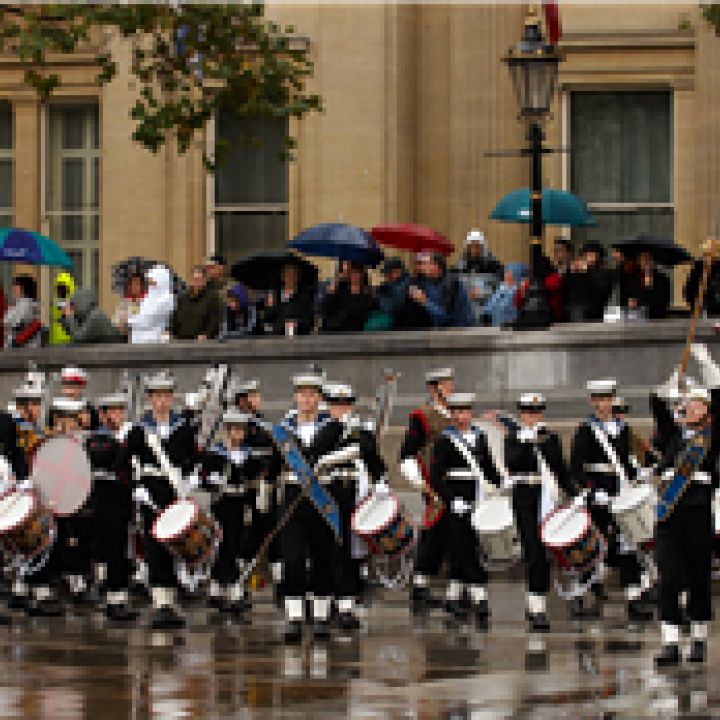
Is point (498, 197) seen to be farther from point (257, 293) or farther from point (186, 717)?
point (186, 717)

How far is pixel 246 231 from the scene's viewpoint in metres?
32.1

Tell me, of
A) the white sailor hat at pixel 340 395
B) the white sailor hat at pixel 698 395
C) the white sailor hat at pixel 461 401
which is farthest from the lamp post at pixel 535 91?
the white sailor hat at pixel 698 395

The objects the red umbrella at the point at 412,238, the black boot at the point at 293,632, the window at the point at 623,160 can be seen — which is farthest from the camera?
the window at the point at 623,160

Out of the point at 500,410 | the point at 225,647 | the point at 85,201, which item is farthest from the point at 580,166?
the point at 225,647

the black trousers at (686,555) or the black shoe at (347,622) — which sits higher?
the black trousers at (686,555)

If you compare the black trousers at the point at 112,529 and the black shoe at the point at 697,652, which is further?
the black trousers at the point at 112,529

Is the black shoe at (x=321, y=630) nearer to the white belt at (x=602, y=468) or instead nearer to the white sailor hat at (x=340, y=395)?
the white sailor hat at (x=340, y=395)

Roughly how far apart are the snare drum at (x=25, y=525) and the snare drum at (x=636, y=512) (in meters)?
4.35

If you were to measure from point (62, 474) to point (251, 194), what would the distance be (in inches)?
431

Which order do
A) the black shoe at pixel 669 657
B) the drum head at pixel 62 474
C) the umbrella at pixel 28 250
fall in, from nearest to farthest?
the black shoe at pixel 669 657, the drum head at pixel 62 474, the umbrella at pixel 28 250

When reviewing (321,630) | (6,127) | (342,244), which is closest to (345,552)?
(321,630)

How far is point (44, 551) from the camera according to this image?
2153cm

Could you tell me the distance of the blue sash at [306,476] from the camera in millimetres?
A: 19750

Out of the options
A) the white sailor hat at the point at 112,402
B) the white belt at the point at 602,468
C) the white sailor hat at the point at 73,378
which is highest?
the white sailor hat at the point at 73,378
